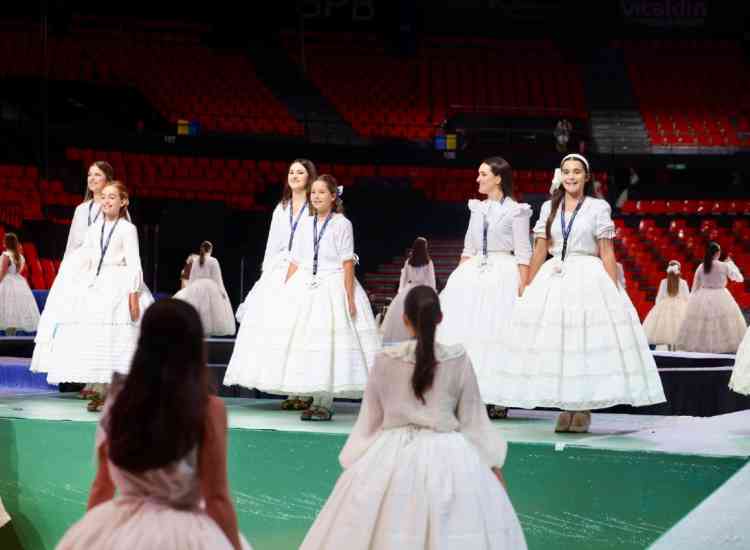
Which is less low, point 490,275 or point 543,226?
point 543,226

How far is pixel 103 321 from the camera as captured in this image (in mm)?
6691

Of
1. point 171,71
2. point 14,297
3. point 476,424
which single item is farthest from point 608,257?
point 171,71

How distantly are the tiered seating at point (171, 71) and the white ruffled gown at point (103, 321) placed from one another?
13.3 metres

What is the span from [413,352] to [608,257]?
2438mm

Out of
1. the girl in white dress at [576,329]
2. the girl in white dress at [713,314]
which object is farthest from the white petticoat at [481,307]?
the girl in white dress at [713,314]

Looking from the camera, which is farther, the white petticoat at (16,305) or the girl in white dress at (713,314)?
the girl in white dress at (713,314)

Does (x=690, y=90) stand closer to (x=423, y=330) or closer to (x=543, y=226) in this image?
(x=543, y=226)

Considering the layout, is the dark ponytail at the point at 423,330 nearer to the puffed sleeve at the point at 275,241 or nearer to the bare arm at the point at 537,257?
the bare arm at the point at 537,257

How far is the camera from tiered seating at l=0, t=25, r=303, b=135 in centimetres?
2033

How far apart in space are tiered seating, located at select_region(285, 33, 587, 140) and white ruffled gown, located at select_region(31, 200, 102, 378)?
14.6 m

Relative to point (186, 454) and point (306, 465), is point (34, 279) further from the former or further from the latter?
point (186, 454)

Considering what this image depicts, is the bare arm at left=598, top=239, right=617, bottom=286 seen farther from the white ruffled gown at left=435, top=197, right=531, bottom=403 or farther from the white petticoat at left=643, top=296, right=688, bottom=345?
the white petticoat at left=643, top=296, right=688, bottom=345

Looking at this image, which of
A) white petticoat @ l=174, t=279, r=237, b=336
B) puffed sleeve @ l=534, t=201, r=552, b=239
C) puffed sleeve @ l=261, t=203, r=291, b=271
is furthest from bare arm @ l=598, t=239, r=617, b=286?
white petticoat @ l=174, t=279, r=237, b=336

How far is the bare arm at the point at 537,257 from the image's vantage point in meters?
6.07
